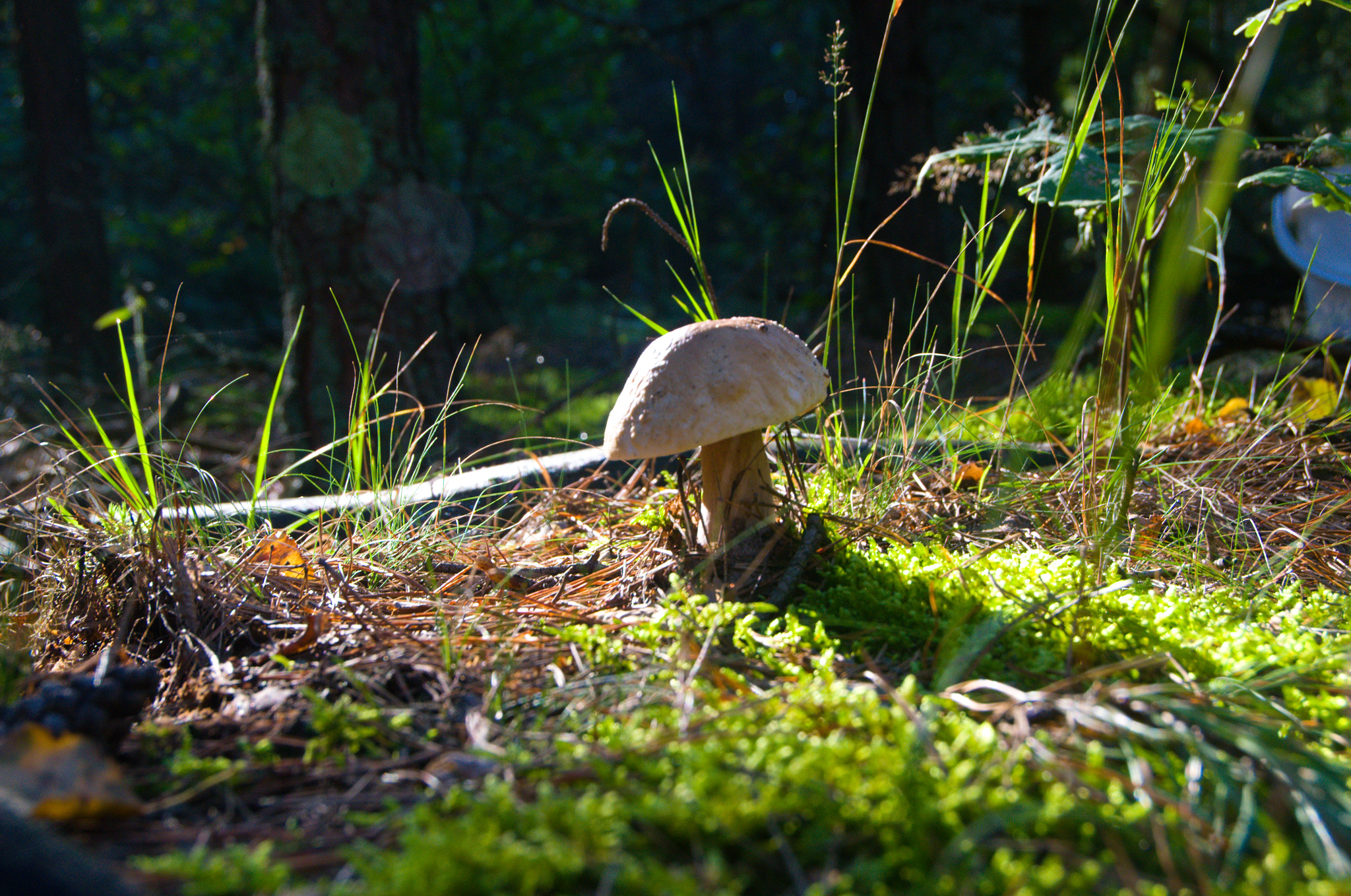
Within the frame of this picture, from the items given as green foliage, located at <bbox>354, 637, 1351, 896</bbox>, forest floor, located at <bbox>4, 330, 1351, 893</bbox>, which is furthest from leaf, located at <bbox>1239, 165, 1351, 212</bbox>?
green foliage, located at <bbox>354, 637, 1351, 896</bbox>

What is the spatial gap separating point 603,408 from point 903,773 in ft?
12.7

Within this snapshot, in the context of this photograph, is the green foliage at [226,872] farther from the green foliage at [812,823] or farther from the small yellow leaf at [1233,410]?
the small yellow leaf at [1233,410]

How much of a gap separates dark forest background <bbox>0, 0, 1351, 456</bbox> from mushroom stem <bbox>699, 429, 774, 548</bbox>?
0.81 m

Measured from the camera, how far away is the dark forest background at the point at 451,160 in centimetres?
380

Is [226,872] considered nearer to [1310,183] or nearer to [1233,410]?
[1310,183]

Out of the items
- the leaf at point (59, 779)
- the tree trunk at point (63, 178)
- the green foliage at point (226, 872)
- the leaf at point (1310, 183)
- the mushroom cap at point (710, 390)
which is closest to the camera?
the green foliage at point (226, 872)

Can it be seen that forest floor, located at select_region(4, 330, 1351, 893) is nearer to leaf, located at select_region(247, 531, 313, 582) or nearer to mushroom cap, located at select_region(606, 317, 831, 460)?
leaf, located at select_region(247, 531, 313, 582)

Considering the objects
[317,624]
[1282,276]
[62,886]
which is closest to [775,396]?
[317,624]

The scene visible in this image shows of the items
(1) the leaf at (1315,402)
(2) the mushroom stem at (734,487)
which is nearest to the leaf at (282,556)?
(2) the mushroom stem at (734,487)

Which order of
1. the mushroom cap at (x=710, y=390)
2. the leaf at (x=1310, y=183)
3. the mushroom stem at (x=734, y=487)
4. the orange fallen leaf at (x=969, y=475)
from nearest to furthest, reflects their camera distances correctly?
1. the mushroom cap at (x=710, y=390)
2. the mushroom stem at (x=734, y=487)
3. the leaf at (x=1310, y=183)
4. the orange fallen leaf at (x=969, y=475)

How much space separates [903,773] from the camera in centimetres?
94

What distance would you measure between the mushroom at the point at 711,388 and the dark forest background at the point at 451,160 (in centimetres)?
78

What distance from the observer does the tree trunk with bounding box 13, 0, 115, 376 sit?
6.61 metres

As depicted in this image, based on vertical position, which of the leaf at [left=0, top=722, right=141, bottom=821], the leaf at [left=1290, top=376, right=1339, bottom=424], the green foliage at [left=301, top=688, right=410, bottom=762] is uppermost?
the leaf at [left=1290, top=376, right=1339, bottom=424]
